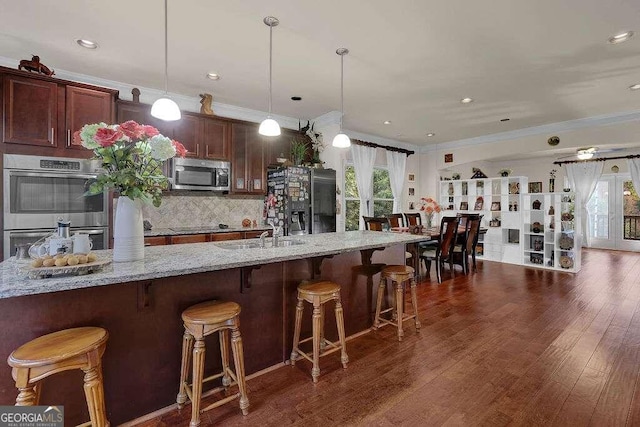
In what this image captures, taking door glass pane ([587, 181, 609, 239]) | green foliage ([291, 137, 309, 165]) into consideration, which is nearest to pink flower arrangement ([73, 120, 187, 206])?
green foliage ([291, 137, 309, 165])

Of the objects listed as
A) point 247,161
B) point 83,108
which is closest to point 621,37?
point 247,161

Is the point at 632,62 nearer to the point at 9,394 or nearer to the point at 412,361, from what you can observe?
the point at 412,361

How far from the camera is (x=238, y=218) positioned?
465cm

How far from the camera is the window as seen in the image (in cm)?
627

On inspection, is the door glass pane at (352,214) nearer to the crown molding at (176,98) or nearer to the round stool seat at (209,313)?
the crown molding at (176,98)

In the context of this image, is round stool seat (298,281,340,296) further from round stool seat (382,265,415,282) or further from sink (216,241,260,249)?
round stool seat (382,265,415,282)

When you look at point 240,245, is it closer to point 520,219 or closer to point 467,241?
point 467,241

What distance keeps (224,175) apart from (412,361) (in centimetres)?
329

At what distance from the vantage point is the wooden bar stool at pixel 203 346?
1581 mm

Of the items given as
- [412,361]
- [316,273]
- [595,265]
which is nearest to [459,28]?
[316,273]

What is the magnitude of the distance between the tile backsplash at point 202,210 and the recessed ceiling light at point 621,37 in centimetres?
441

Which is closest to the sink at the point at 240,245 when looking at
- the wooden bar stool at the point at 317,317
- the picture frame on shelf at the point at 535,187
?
the wooden bar stool at the point at 317,317

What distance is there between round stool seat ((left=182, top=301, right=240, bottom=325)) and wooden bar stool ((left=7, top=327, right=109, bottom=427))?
382mm

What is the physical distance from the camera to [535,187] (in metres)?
8.12
